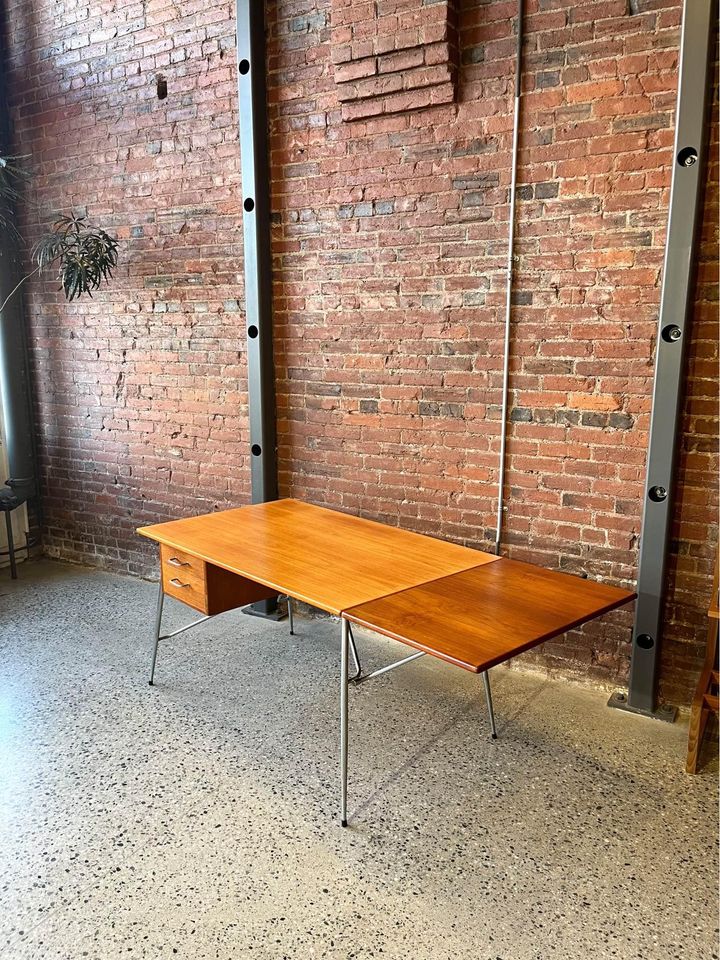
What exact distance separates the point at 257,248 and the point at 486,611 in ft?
7.31

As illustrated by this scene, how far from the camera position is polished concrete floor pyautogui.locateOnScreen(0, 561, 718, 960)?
1.84 metres

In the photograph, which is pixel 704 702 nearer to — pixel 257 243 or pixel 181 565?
pixel 181 565

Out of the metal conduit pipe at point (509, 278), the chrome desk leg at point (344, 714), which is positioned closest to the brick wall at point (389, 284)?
the metal conduit pipe at point (509, 278)

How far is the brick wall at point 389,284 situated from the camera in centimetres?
270

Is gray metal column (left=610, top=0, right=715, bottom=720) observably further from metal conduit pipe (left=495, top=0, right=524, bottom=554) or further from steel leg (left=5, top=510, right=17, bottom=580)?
steel leg (left=5, top=510, right=17, bottom=580)

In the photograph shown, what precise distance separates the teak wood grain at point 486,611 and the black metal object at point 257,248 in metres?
1.56

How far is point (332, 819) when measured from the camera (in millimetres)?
2264

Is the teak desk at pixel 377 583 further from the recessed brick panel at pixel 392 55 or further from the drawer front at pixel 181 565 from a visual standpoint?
the recessed brick panel at pixel 392 55

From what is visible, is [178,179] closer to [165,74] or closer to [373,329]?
[165,74]

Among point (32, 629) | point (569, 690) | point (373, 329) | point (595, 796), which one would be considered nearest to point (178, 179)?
point (373, 329)

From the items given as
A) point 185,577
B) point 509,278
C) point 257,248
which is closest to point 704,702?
point 509,278

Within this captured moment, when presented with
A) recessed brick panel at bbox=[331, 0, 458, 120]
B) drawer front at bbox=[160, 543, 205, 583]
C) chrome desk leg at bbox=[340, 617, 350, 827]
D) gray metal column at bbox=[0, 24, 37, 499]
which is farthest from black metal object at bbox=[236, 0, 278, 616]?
gray metal column at bbox=[0, 24, 37, 499]

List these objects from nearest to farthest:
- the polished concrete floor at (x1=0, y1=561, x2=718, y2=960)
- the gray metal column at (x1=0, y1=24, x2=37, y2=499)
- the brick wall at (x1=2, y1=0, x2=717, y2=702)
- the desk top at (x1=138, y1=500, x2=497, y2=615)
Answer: the polished concrete floor at (x1=0, y1=561, x2=718, y2=960)
the desk top at (x1=138, y1=500, x2=497, y2=615)
the brick wall at (x1=2, y1=0, x2=717, y2=702)
the gray metal column at (x1=0, y1=24, x2=37, y2=499)

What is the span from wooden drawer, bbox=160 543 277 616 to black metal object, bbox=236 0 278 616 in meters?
0.90
